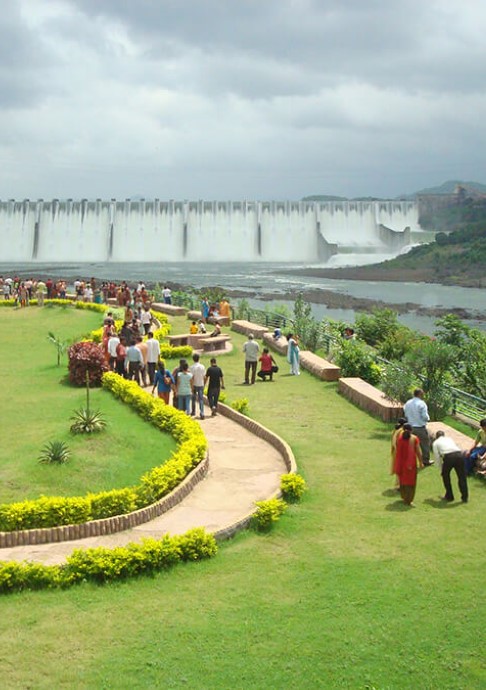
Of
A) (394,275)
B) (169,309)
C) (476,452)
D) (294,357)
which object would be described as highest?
(394,275)

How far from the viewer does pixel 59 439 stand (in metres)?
9.56

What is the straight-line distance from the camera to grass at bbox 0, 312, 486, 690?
203 inches

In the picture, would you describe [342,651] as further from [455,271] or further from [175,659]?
[455,271]

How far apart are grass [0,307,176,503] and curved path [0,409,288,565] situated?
27.2 inches

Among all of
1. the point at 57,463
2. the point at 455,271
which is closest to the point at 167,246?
the point at 455,271

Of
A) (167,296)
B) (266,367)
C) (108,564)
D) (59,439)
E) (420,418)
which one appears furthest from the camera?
(167,296)

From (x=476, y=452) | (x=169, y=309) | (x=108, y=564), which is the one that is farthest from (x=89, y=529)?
Result: (x=169, y=309)

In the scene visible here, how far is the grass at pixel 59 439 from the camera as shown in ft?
27.2

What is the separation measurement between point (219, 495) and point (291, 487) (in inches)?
30.9

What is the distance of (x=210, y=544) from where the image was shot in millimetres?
6934

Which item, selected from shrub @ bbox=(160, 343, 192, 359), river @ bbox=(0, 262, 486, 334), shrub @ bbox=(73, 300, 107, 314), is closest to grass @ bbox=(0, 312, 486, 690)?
shrub @ bbox=(160, 343, 192, 359)

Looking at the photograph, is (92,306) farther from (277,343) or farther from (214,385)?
(214,385)

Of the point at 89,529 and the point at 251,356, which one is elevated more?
the point at 251,356

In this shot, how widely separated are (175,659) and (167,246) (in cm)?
6609
